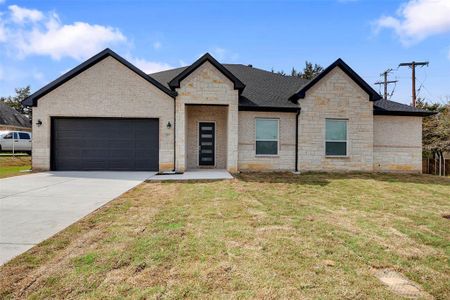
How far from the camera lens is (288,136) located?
1259 centimetres

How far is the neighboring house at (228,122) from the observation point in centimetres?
1183

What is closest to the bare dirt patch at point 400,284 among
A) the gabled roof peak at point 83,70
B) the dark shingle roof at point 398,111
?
the gabled roof peak at point 83,70

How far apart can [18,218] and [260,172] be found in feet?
30.2

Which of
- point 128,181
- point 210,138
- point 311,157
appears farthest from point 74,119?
point 311,157

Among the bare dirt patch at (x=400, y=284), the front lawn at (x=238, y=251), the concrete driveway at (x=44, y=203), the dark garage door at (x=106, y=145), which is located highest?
the dark garage door at (x=106, y=145)

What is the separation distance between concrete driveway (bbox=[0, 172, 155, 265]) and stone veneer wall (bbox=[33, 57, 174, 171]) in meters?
2.82

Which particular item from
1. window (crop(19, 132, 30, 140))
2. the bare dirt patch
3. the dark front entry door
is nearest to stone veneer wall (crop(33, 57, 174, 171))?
the dark front entry door

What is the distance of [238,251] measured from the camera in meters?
3.63

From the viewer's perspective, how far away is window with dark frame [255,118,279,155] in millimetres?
12555

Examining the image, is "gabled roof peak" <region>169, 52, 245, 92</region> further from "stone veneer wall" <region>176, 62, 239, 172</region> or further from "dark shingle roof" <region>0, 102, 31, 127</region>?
"dark shingle roof" <region>0, 102, 31, 127</region>

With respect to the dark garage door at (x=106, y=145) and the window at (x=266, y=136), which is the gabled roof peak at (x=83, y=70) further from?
the window at (x=266, y=136)

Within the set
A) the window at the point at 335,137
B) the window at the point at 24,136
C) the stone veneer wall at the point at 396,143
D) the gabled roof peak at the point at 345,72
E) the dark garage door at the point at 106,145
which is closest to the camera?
the dark garage door at the point at 106,145

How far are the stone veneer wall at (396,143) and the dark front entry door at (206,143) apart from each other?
825cm

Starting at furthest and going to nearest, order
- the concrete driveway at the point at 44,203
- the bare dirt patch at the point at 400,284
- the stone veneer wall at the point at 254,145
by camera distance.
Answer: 1. the stone veneer wall at the point at 254,145
2. the concrete driveway at the point at 44,203
3. the bare dirt patch at the point at 400,284
